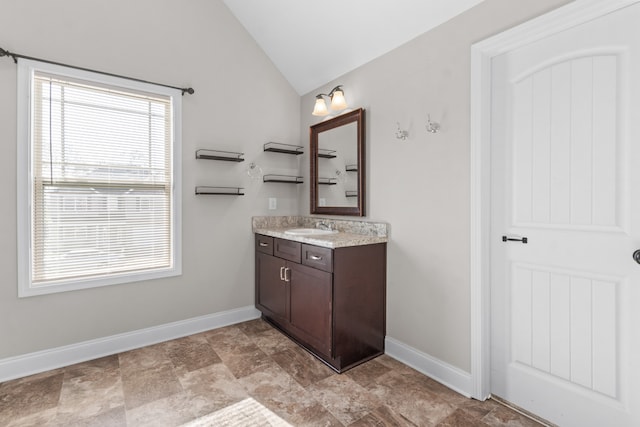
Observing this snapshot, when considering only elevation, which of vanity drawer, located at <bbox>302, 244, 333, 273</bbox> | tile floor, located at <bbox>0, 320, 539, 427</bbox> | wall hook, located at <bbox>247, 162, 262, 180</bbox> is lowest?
tile floor, located at <bbox>0, 320, 539, 427</bbox>

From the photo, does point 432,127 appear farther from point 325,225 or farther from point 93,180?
point 93,180

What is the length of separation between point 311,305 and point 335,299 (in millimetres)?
285

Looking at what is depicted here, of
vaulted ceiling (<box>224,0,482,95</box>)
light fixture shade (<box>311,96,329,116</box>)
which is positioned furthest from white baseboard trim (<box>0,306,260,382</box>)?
vaulted ceiling (<box>224,0,482,95</box>)

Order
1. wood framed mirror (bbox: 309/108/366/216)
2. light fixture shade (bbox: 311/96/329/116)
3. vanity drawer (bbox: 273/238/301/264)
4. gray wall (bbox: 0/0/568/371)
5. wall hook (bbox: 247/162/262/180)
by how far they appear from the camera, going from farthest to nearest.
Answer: wall hook (bbox: 247/162/262/180) → light fixture shade (bbox: 311/96/329/116) → wood framed mirror (bbox: 309/108/366/216) → vanity drawer (bbox: 273/238/301/264) → gray wall (bbox: 0/0/568/371)

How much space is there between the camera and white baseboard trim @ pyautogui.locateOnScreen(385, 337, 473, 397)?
6.51 feet

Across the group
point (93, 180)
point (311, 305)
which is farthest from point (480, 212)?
point (93, 180)

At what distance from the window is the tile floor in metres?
0.68

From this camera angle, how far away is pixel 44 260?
7.54ft

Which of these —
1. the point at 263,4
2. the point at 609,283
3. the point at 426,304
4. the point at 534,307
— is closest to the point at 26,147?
the point at 263,4

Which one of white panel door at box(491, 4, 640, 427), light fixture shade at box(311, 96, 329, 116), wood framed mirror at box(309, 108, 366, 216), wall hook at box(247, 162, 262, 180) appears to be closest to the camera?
white panel door at box(491, 4, 640, 427)

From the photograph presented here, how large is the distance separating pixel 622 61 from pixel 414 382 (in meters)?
2.08

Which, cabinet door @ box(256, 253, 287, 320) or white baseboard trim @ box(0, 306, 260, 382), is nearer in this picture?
white baseboard trim @ box(0, 306, 260, 382)

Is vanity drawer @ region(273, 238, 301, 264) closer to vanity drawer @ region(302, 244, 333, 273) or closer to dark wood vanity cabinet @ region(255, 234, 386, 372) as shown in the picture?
dark wood vanity cabinet @ region(255, 234, 386, 372)

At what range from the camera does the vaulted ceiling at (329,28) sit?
2162 mm
